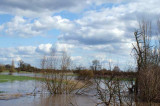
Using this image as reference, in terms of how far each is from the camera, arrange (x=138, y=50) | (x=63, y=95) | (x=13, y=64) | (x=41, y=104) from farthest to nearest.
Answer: (x=13, y=64) < (x=138, y=50) < (x=63, y=95) < (x=41, y=104)

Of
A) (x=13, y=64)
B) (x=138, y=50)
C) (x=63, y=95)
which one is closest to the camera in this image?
(x=63, y=95)

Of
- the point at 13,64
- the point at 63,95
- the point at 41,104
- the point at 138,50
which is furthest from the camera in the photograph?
the point at 13,64

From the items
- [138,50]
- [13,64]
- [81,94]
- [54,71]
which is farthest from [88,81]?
[13,64]

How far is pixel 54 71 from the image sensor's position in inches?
862

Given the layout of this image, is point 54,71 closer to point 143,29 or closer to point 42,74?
point 42,74

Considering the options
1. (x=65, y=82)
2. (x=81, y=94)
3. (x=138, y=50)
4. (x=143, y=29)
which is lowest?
(x=81, y=94)

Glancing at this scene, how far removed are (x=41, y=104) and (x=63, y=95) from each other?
4.64 m

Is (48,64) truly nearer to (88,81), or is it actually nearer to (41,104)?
(88,81)

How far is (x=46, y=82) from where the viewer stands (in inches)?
853

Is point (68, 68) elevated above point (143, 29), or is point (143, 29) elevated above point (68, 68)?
point (143, 29)

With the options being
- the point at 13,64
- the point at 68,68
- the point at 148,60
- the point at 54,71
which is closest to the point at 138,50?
the point at 148,60

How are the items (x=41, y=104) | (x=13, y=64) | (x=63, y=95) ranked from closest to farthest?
(x=41, y=104) → (x=63, y=95) → (x=13, y=64)

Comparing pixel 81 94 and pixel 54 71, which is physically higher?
pixel 54 71

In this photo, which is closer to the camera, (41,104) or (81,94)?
(41,104)
